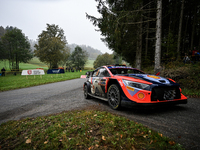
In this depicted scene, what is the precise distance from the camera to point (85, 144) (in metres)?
2.13

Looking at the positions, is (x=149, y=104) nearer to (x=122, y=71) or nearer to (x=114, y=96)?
(x=114, y=96)

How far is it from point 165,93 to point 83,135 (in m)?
2.47

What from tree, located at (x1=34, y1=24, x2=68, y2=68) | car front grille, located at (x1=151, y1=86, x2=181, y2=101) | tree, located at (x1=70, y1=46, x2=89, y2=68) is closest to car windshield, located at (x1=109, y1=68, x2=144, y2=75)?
car front grille, located at (x1=151, y1=86, x2=181, y2=101)

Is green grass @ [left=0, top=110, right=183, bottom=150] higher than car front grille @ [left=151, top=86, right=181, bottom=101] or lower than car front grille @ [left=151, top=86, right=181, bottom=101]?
lower

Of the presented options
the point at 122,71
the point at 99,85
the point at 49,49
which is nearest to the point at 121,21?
the point at 122,71

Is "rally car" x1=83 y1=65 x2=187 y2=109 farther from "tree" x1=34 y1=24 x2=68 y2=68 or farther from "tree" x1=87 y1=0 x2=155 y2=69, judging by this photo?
"tree" x1=34 y1=24 x2=68 y2=68

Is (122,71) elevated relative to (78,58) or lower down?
lower down

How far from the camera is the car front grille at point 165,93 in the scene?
3.25 meters

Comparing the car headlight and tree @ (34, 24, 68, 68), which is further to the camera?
tree @ (34, 24, 68, 68)

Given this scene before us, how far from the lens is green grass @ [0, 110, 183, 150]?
208cm

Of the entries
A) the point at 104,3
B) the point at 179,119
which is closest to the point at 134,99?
the point at 179,119

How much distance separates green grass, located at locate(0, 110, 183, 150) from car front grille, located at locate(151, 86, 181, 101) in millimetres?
1049

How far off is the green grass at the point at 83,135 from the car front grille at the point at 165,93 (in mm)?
1049

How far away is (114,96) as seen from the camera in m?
4.00
